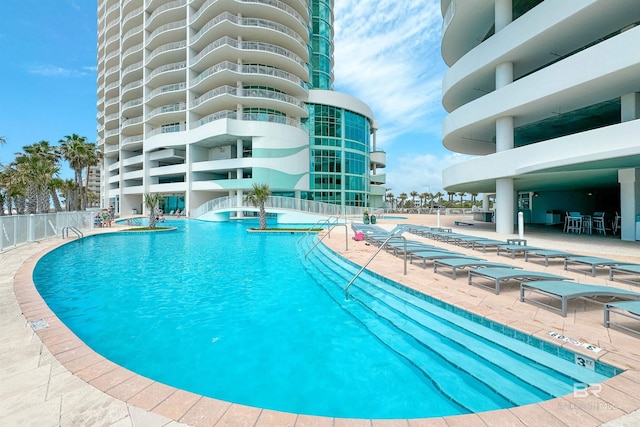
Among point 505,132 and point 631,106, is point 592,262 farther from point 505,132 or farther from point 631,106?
point 505,132

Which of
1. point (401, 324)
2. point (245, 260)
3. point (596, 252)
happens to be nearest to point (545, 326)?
point (401, 324)

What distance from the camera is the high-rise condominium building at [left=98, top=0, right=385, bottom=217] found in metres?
29.7

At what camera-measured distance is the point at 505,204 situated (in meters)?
14.5

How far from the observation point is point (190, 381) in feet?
11.8

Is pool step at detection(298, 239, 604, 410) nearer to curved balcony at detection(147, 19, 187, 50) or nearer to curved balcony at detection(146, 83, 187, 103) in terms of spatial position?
curved balcony at detection(146, 83, 187, 103)

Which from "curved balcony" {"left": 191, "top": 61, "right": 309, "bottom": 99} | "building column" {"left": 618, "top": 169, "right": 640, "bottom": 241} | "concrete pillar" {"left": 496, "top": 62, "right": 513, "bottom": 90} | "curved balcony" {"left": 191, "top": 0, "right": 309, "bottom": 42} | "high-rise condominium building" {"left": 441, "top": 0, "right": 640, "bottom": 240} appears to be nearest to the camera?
"high-rise condominium building" {"left": 441, "top": 0, "right": 640, "bottom": 240}

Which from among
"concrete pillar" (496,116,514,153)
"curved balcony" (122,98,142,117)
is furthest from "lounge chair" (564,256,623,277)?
"curved balcony" (122,98,142,117)

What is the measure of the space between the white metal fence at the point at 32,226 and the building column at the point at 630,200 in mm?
24090

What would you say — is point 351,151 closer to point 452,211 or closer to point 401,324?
point 452,211

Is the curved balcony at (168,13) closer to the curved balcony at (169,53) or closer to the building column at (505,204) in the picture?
the curved balcony at (169,53)

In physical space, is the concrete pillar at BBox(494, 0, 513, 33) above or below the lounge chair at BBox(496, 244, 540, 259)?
above

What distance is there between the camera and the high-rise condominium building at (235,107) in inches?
1169

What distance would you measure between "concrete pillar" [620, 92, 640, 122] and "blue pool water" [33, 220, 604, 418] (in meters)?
13.3

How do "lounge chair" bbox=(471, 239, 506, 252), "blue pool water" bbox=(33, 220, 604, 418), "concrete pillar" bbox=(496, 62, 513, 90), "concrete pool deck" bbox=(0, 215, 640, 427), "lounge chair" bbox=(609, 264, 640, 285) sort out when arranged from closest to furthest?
1. "concrete pool deck" bbox=(0, 215, 640, 427)
2. "blue pool water" bbox=(33, 220, 604, 418)
3. "lounge chair" bbox=(609, 264, 640, 285)
4. "lounge chair" bbox=(471, 239, 506, 252)
5. "concrete pillar" bbox=(496, 62, 513, 90)
